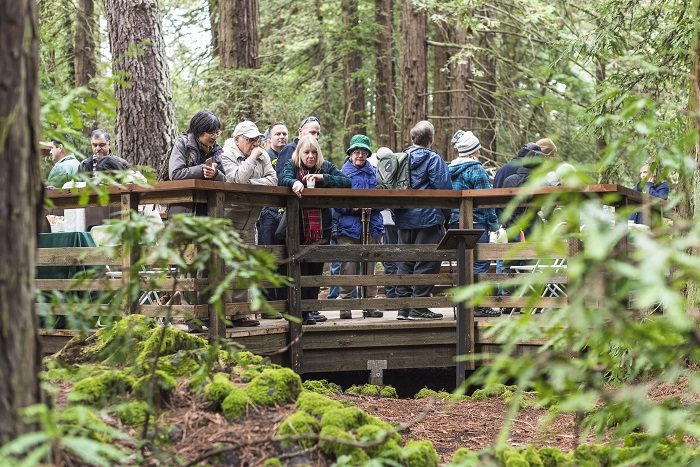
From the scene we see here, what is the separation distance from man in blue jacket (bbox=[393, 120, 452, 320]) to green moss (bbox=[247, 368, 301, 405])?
4550 mm

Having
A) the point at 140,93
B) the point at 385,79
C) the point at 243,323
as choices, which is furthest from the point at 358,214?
the point at 385,79

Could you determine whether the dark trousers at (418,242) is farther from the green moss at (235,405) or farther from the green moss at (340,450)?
the green moss at (340,450)

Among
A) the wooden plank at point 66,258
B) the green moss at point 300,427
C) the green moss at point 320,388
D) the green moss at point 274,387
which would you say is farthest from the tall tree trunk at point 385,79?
the green moss at point 300,427

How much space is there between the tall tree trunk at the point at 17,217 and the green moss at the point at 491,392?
6.13 m

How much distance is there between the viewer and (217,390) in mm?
4484

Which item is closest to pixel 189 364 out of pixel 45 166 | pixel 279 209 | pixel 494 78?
pixel 279 209

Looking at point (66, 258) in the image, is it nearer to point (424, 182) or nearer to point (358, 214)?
point (358, 214)

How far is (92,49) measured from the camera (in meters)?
17.5

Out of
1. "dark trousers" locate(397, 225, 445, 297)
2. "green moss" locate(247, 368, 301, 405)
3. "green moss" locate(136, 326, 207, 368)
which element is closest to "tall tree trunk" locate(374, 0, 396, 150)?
"dark trousers" locate(397, 225, 445, 297)

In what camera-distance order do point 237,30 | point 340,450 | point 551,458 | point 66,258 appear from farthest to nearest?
point 237,30 → point 66,258 → point 551,458 → point 340,450

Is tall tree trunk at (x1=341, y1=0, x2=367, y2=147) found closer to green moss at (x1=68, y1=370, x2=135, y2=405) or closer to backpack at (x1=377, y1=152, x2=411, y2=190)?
backpack at (x1=377, y1=152, x2=411, y2=190)

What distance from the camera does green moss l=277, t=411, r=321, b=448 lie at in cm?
413

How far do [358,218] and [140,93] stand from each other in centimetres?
288

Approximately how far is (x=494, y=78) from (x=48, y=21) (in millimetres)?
9605
